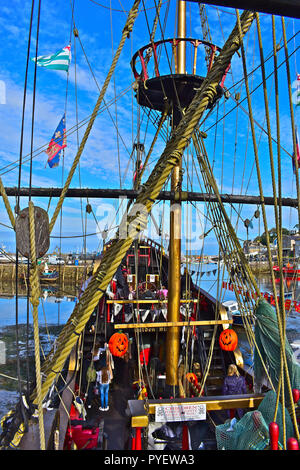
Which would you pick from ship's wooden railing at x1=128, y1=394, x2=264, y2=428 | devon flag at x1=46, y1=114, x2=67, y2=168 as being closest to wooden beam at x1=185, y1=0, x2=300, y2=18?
ship's wooden railing at x1=128, y1=394, x2=264, y2=428

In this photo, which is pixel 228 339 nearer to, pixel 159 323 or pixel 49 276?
pixel 159 323

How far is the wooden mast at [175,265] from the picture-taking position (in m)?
6.38

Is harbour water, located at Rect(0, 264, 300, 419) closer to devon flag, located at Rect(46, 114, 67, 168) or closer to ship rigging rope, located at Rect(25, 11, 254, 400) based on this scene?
ship rigging rope, located at Rect(25, 11, 254, 400)

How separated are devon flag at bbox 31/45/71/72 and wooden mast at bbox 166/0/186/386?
2.70 metres

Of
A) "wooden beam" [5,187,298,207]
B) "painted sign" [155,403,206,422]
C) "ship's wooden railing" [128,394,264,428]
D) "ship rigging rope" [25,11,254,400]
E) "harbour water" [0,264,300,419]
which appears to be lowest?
"harbour water" [0,264,300,419]

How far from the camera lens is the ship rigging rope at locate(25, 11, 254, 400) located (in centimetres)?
209

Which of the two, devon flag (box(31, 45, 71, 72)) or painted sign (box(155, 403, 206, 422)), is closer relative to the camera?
painted sign (box(155, 403, 206, 422))

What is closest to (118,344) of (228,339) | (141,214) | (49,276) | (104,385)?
(104,385)

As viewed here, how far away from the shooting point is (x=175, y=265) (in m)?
6.81

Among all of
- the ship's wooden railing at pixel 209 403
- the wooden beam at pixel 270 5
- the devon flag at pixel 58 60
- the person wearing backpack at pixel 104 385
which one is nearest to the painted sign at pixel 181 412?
the ship's wooden railing at pixel 209 403

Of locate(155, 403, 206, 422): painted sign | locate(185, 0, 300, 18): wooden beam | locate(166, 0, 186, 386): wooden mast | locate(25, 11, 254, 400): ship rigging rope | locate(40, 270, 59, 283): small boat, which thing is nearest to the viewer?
locate(185, 0, 300, 18): wooden beam

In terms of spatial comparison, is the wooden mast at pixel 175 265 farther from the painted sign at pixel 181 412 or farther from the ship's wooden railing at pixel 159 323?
the painted sign at pixel 181 412

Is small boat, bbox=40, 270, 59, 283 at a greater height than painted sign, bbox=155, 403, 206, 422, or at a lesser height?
lesser
